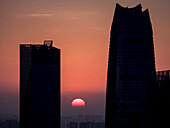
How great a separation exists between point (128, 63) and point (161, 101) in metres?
82.7

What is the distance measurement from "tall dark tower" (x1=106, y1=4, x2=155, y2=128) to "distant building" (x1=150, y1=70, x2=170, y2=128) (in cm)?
7263

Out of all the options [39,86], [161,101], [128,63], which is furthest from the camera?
[39,86]

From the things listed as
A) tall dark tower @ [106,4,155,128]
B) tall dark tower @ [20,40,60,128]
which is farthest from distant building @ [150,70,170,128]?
tall dark tower @ [20,40,60,128]

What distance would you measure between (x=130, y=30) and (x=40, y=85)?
41583mm

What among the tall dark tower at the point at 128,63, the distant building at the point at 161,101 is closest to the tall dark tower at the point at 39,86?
the tall dark tower at the point at 128,63

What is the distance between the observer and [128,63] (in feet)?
514

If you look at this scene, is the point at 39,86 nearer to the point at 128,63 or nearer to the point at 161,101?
the point at 128,63

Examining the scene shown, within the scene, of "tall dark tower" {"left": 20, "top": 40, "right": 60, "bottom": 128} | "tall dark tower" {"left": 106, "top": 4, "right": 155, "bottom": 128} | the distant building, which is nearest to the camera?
the distant building

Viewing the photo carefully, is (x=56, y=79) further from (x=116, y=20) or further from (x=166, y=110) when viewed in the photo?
(x=166, y=110)

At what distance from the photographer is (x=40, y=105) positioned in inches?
6550

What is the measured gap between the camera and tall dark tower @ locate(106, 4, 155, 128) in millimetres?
153925

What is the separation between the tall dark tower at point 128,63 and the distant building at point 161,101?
72.6 m

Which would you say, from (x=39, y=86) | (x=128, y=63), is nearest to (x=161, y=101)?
(x=128, y=63)

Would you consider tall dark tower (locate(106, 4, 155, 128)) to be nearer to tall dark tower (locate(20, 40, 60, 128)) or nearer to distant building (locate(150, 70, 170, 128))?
tall dark tower (locate(20, 40, 60, 128))
